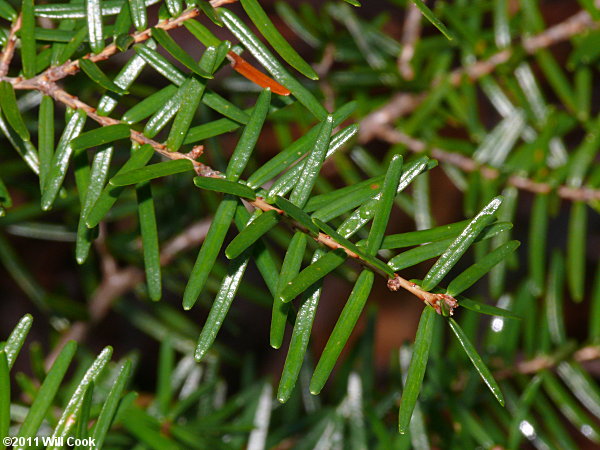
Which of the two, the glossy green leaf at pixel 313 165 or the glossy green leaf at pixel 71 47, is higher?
the glossy green leaf at pixel 71 47

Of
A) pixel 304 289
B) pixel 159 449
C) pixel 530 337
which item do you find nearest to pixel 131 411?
pixel 159 449

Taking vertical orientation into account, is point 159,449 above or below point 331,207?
below

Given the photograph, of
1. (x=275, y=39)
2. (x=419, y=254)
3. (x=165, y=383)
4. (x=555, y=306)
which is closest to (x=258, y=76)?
(x=275, y=39)

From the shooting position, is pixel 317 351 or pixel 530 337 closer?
pixel 530 337

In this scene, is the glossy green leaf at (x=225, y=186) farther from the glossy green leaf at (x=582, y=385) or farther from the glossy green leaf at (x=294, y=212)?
the glossy green leaf at (x=582, y=385)

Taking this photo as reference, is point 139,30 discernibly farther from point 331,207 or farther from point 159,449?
point 159,449

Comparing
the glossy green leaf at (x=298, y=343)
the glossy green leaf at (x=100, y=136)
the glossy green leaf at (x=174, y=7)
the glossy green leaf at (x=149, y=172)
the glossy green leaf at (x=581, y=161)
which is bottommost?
the glossy green leaf at (x=581, y=161)

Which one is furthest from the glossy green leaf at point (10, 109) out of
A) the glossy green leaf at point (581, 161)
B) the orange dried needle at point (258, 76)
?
the glossy green leaf at point (581, 161)
